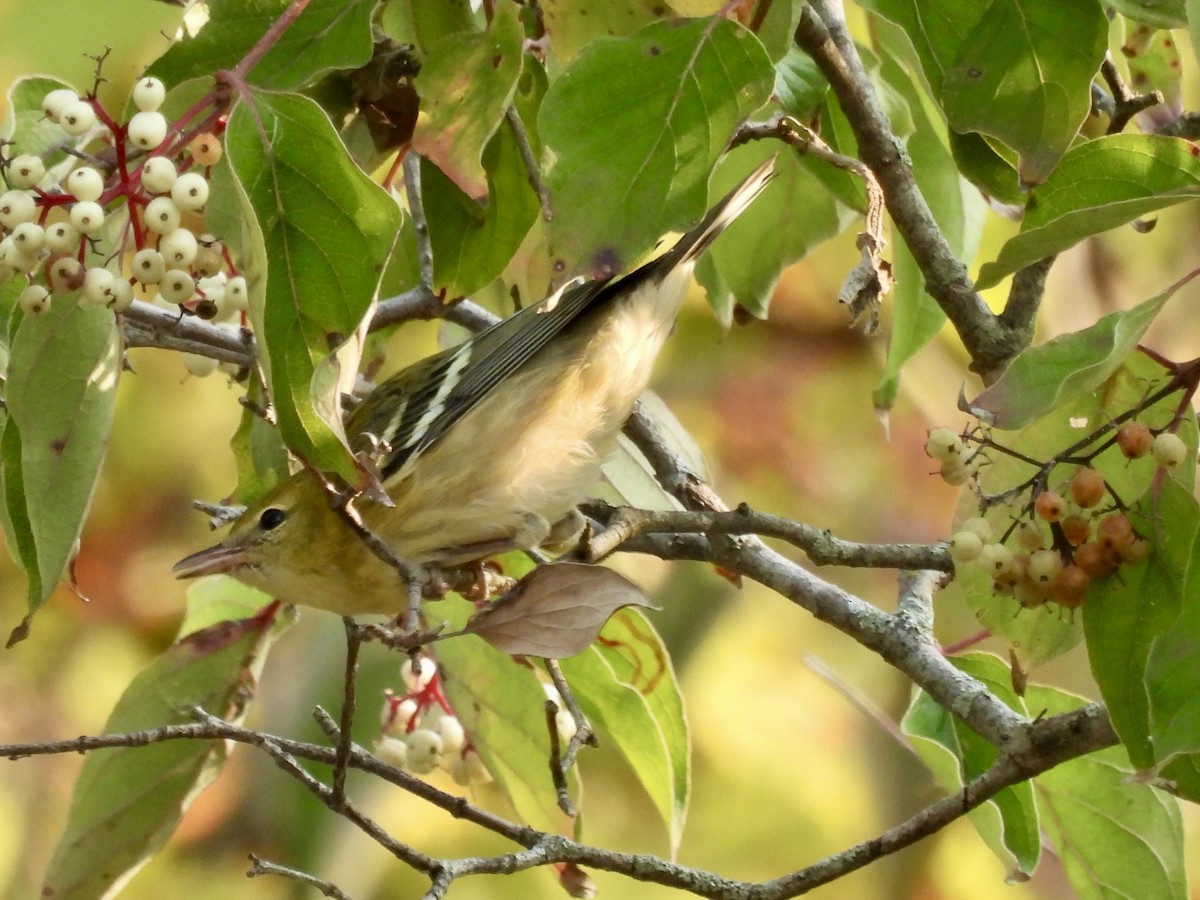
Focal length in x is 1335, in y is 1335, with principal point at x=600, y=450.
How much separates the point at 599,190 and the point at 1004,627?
A: 0.78 meters

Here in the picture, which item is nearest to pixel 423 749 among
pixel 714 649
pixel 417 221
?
pixel 417 221

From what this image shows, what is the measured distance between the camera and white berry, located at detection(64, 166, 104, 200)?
4.61ft

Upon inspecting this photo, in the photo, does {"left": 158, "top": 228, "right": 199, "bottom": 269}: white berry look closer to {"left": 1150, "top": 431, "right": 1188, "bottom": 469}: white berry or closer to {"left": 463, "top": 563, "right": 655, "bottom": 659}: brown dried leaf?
{"left": 463, "top": 563, "right": 655, "bottom": 659}: brown dried leaf

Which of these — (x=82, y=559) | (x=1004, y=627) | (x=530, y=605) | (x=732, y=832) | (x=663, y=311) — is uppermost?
(x=663, y=311)

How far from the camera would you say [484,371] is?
2.53 metres

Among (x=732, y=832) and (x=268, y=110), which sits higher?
(x=268, y=110)

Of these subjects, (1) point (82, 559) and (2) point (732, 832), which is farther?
(2) point (732, 832)

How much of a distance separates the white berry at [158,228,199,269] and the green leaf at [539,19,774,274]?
1.42 ft

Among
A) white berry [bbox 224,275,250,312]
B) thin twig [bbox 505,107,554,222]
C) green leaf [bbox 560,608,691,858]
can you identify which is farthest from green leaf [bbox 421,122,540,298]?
green leaf [bbox 560,608,691,858]

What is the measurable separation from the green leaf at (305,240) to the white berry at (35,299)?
0.81 feet

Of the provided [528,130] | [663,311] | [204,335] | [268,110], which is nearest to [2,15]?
[204,335]

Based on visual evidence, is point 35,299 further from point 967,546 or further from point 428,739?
point 428,739

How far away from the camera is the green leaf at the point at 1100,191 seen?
1290 millimetres

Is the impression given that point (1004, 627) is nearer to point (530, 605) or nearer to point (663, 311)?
point (530, 605)
